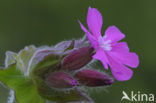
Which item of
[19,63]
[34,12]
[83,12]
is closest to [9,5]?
[34,12]

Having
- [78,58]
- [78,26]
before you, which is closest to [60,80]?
[78,58]

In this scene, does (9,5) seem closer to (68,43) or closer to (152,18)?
(152,18)

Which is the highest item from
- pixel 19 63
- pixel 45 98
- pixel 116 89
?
pixel 116 89

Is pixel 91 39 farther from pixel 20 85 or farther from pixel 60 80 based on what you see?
pixel 20 85

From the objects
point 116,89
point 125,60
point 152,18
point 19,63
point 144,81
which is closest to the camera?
point 125,60

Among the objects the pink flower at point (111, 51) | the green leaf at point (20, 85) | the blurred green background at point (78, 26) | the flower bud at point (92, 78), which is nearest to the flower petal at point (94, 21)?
the pink flower at point (111, 51)

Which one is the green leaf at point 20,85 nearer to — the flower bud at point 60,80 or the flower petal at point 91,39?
the flower bud at point 60,80

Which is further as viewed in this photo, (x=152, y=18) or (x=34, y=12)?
(x=152, y=18)

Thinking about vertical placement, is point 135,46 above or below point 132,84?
above
